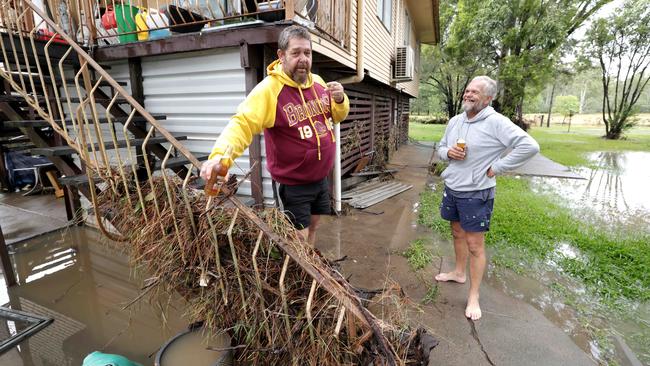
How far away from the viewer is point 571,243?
13.6 ft

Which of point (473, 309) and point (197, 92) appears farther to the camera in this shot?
point (197, 92)

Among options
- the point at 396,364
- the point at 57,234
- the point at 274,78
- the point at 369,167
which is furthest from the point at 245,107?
the point at 369,167

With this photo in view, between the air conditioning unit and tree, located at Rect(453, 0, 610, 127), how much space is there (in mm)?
6982

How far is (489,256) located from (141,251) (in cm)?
343

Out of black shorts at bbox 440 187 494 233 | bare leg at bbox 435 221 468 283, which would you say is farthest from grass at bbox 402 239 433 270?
black shorts at bbox 440 187 494 233

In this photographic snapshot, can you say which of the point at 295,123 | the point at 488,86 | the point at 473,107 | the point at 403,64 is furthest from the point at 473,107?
the point at 403,64

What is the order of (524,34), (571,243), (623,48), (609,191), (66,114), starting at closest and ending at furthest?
1. (571,243)
2. (66,114)
3. (609,191)
4. (524,34)
5. (623,48)

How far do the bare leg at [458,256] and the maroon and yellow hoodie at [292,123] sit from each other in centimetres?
126

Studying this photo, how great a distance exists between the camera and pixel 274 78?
221 cm

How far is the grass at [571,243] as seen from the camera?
10.6 ft

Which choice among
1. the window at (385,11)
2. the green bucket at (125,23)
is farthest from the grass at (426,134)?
the green bucket at (125,23)

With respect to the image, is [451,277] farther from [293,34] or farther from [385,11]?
[385,11]

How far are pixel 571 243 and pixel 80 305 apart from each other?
17.0 ft

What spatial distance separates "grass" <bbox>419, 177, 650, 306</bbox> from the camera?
3.23 metres
